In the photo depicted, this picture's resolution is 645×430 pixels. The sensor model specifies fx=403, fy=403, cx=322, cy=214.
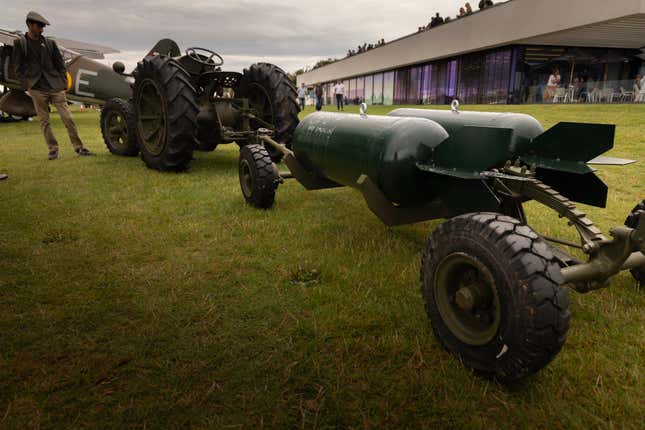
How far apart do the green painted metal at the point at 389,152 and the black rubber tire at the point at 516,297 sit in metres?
1.08

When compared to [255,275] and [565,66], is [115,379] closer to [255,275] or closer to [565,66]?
[255,275]

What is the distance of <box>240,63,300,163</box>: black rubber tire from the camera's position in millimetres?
7078

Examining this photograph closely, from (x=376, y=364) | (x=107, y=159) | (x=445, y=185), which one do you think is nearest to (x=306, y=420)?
(x=376, y=364)

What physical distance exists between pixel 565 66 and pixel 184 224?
91.9 ft

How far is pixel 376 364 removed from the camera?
216 cm

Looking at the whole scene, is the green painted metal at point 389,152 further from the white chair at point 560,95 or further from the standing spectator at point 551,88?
the standing spectator at point 551,88

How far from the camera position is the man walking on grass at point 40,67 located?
290 inches

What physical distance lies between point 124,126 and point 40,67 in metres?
1.75

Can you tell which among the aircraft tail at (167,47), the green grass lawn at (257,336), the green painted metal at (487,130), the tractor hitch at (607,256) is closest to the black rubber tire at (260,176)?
the green grass lawn at (257,336)

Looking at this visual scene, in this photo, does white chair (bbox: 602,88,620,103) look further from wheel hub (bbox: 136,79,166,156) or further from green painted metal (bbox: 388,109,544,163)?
wheel hub (bbox: 136,79,166,156)

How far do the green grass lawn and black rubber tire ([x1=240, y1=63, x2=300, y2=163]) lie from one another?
2.99 metres

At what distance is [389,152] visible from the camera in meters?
3.09

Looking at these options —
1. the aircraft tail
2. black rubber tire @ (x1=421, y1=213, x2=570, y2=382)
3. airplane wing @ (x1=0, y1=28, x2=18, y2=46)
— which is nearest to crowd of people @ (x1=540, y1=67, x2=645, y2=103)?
the aircraft tail

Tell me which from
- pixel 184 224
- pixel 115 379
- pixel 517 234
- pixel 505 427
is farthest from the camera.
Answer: pixel 184 224
